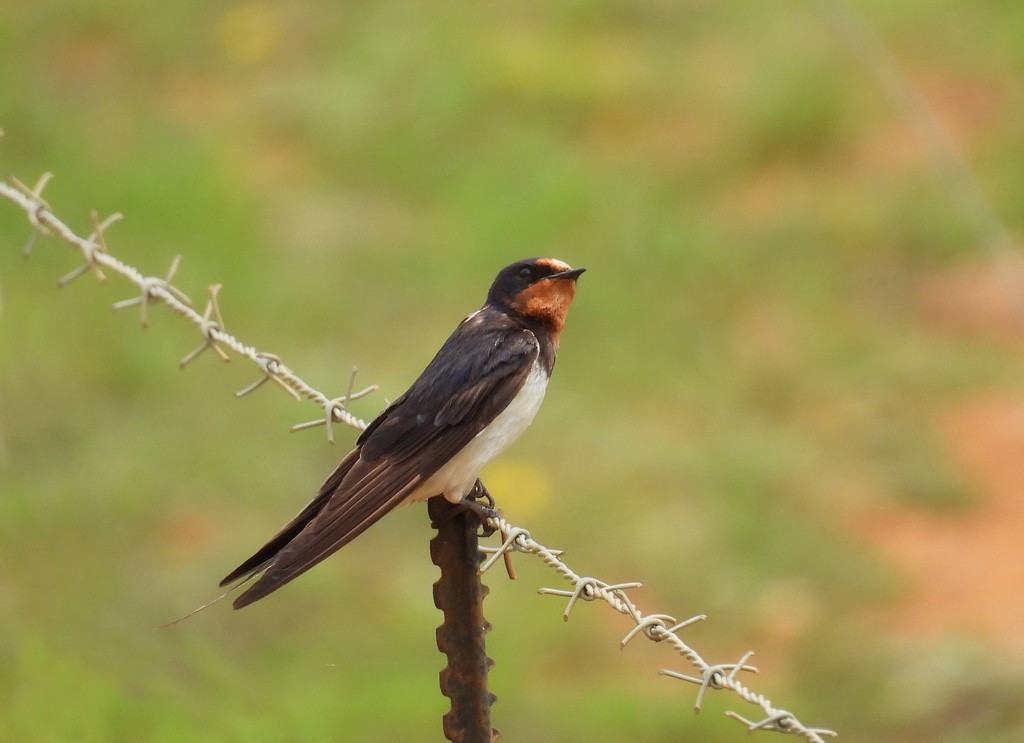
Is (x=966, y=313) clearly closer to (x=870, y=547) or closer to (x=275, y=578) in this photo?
(x=870, y=547)

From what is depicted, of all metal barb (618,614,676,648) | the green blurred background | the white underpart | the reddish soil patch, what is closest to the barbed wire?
the white underpart

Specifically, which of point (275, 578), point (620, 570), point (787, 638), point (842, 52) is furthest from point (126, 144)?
point (275, 578)

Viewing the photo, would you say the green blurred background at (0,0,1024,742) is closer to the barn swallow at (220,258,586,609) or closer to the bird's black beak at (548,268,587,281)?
the barn swallow at (220,258,586,609)

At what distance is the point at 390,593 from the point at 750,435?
1.71 m

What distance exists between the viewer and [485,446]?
299 centimetres

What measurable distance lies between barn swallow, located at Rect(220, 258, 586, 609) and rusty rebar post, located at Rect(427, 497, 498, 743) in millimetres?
322

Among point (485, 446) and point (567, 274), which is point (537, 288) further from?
point (485, 446)

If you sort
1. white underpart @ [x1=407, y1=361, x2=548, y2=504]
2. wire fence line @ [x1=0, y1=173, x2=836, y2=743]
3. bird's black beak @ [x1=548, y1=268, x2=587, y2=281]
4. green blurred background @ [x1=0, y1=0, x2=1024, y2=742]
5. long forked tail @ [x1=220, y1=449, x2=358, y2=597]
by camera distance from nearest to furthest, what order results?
wire fence line @ [x1=0, y1=173, x2=836, y2=743] → long forked tail @ [x1=220, y1=449, x2=358, y2=597] → white underpart @ [x1=407, y1=361, x2=548, y2=504] → bird's black beak @ [x1=548, y1=268, x2=587, y2=281] → green blurred background @ [x1=0, y1=0, x2=1024, y2=742]

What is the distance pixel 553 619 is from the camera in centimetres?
537

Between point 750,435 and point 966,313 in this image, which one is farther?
point 966,313

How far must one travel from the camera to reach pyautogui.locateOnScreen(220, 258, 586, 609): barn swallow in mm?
2648

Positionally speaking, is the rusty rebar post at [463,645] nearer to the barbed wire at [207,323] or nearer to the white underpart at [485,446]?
the barbed wire at [207,323]

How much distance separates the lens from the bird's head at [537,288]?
10.7 ft

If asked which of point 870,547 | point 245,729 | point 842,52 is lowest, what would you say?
point 245,729
